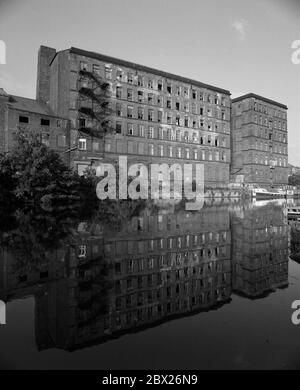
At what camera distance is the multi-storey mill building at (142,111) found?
38.8m

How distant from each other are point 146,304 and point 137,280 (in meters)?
1.61

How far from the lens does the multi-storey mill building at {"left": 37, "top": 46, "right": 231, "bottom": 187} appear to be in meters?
38.8

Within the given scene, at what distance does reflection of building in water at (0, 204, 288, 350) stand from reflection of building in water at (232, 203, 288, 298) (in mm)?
26

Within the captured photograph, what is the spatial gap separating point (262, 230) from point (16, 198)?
2012 cm

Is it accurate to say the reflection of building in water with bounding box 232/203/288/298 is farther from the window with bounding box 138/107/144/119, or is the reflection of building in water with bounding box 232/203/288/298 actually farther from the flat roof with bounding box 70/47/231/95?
the flat roof with bounding box 70/47/231/95

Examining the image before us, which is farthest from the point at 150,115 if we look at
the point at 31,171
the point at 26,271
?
the point at 26,271

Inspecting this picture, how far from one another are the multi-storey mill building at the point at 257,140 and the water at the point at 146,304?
52.6 m

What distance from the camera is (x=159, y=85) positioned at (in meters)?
47.6

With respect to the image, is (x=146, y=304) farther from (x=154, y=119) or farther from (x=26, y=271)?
(x=154, y=119)

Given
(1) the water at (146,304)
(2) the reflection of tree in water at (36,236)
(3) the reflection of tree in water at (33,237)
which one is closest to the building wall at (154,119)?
(2) the reflection of tree in water at (36,236)

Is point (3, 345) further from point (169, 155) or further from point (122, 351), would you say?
point (169, 155)
